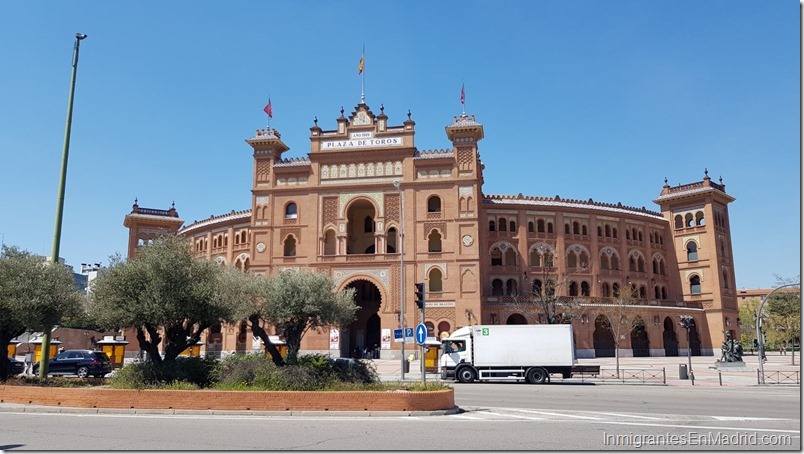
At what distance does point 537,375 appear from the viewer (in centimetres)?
2900

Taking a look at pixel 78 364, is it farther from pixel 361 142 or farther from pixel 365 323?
pixel 361 142

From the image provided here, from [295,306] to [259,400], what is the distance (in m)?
6.47

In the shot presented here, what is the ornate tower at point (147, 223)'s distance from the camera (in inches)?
2635

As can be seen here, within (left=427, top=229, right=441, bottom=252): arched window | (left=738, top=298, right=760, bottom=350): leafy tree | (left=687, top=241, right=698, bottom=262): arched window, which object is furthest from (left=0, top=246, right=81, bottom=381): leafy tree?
(left=738, top=298, right=760, bottom=350): leafy tree

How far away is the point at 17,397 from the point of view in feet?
54.3

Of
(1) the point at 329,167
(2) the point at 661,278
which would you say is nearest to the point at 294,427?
(1) the point at 329,167

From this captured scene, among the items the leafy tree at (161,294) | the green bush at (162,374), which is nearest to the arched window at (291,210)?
the leafy tree at (161,294)

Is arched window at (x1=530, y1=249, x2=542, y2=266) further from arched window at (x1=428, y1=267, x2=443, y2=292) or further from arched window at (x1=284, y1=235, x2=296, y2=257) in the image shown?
arched window at (x1=284, y1=235, x2=296, y2=257)

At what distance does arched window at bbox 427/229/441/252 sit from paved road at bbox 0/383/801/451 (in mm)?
31828

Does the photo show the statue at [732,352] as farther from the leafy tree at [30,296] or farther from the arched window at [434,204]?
the leafy tree at [30,296]

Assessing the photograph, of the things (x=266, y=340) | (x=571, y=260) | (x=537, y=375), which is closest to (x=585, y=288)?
A: (x=571, y=260)

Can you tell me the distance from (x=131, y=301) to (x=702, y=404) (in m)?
17.5

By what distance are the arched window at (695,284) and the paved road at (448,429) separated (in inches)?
1825

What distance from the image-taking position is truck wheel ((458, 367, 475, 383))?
29516 mm
